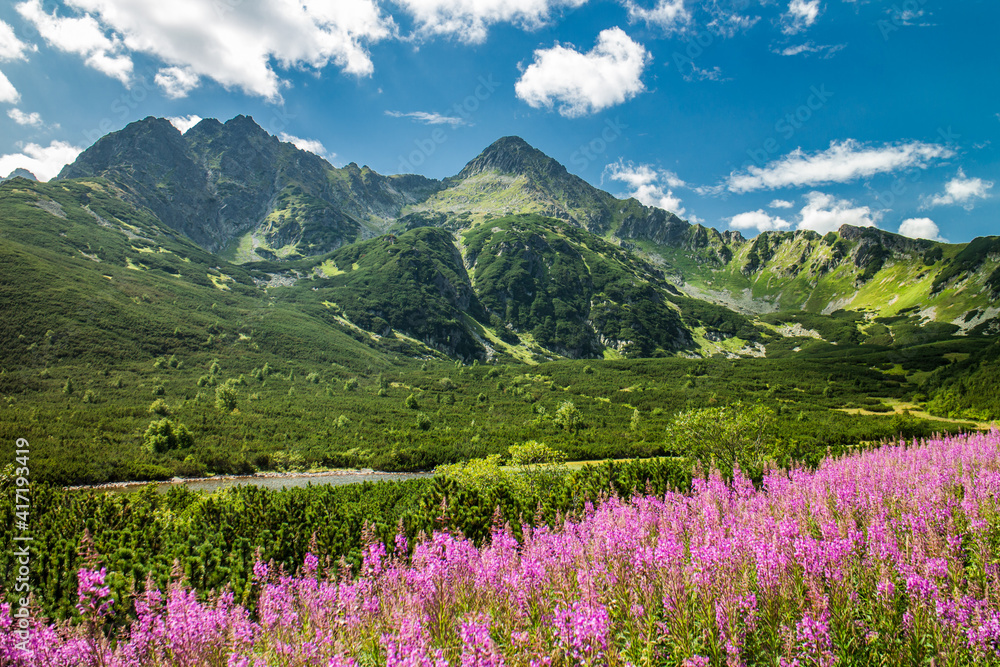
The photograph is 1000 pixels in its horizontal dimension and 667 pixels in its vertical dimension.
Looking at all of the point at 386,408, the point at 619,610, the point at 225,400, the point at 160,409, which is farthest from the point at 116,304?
the point at 619,610

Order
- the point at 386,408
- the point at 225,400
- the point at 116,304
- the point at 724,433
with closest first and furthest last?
the point at 724,433
the point at 225,400
the point at 386,408
the point at 116,304

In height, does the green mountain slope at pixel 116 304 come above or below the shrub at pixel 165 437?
above

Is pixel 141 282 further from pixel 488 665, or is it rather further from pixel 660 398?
pixel 488 665

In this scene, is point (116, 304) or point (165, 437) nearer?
point (165, 437)

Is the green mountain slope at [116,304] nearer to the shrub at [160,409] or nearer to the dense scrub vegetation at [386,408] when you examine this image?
the dense scrub vegetation at [386,408]

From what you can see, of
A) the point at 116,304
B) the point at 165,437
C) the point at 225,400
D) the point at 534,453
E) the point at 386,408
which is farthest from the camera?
the point at 116,304

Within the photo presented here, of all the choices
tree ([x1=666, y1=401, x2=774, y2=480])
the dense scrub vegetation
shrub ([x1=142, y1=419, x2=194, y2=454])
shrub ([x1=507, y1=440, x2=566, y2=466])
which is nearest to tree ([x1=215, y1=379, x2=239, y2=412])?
the dense scrub vegetation

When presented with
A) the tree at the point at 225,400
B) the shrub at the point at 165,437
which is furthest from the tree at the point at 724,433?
the tree at the point at 225,400

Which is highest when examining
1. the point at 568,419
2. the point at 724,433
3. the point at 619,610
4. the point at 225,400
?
the point at 619,610

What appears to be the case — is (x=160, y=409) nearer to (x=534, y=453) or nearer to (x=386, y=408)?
(x=386, y=408)

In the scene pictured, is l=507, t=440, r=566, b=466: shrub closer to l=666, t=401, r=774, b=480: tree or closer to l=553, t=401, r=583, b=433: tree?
l=666, t=401, r=774, b=480: tree

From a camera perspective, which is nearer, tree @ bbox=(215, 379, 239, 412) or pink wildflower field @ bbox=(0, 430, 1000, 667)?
pink wildflower field @ bbox=(0, 430, 1000, 667)

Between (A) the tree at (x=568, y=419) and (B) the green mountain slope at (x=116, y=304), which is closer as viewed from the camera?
(A) the tree at (x=568, y=419)

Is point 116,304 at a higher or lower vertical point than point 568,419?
higher
